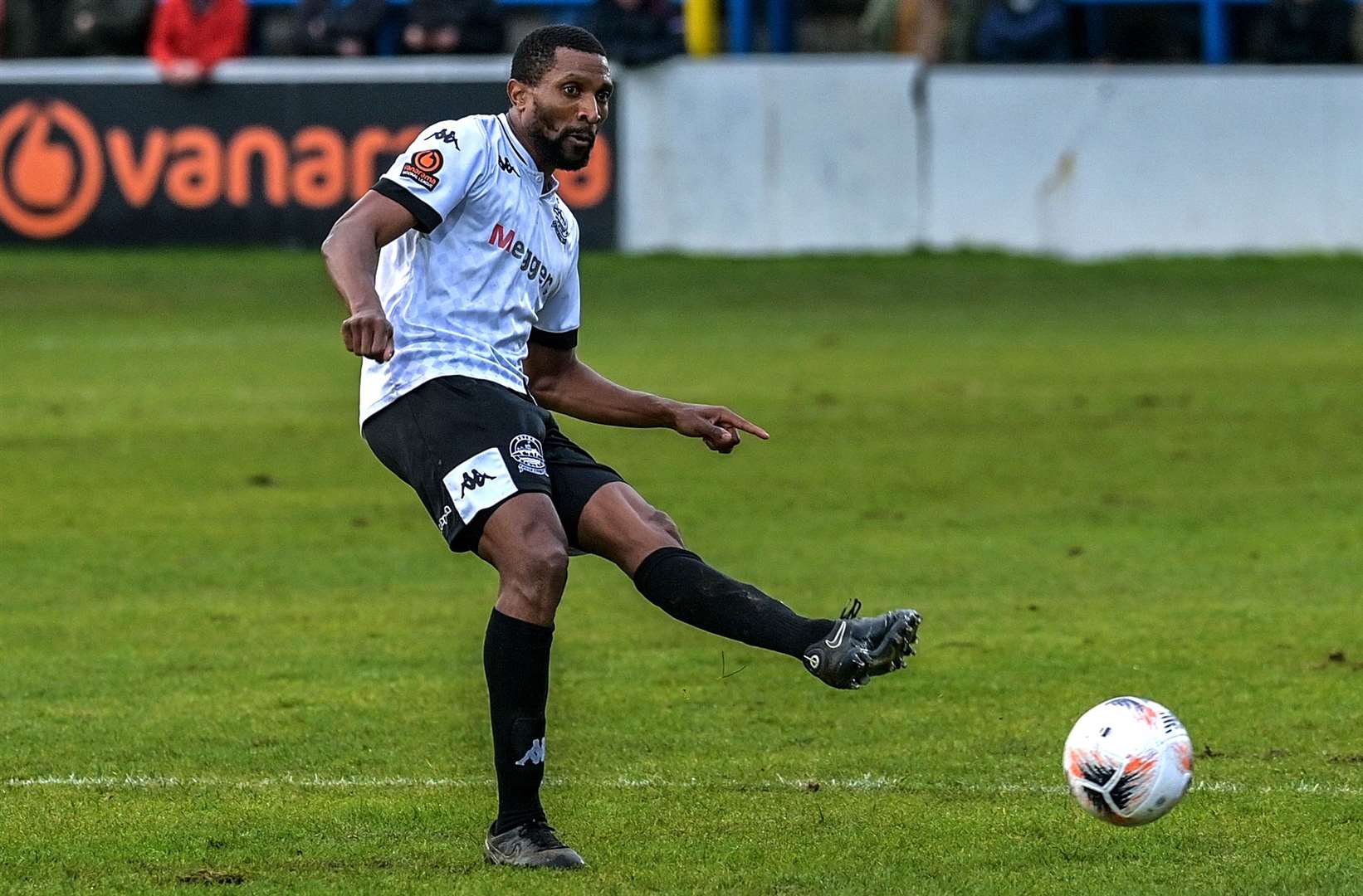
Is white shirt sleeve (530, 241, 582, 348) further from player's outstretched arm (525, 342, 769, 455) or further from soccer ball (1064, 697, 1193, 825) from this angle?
soccer ball (1064, 697, 1193, 825)

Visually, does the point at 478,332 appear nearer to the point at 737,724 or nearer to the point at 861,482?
the point at 737,724

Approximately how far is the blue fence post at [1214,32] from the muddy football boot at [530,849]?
20.8 meters

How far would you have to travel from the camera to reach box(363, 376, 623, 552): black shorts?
575 cm

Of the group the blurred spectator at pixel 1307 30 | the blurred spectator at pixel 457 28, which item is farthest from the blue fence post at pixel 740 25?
the blurred spectator at pixel 1307 30

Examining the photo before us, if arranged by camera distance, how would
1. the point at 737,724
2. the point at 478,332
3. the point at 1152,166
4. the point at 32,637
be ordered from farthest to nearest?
the point at 1152,166 < the point at 32,637 < the point at 737,724 < the point at 478,332

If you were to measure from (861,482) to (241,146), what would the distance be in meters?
12.1

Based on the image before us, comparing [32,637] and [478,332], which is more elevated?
[478,332]

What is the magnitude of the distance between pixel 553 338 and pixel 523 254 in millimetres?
501

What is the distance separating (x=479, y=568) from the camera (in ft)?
34.3

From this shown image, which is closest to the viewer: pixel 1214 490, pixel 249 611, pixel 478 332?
pixel 478 332

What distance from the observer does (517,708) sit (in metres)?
5.71

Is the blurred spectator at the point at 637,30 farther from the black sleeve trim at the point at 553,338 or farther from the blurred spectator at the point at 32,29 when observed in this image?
the black sleeve trim at the point at 553,338

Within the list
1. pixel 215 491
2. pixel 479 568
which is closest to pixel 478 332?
pixel 479 568

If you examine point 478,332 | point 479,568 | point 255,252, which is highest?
point 478,332
